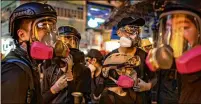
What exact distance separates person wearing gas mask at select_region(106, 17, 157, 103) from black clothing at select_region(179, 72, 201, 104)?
124cm

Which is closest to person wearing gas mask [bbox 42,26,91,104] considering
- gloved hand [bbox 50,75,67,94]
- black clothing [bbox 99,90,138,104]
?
gloved hand [bbox 50,75,67,94]

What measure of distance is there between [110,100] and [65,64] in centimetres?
65

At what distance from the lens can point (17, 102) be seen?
1873mm

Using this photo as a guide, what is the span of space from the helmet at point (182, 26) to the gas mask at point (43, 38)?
0.80 metres

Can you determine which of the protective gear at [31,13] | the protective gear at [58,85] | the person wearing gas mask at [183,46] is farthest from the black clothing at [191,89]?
the protective gear at [58,85]

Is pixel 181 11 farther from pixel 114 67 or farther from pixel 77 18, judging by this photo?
pixel 77 18

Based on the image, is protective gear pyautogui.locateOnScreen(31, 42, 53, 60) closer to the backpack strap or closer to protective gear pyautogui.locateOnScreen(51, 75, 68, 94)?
the backpack strap

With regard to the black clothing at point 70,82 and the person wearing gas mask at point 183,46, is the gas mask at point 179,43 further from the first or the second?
the black clothing at point 70,82

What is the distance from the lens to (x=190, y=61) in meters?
1.59

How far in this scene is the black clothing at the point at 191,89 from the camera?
1715 millimetres

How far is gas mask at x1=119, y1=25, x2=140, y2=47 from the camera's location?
302 cm

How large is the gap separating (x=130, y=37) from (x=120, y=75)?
1.34 feet

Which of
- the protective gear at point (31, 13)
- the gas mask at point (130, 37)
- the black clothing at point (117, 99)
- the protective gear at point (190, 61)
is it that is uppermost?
the protective gear at point (31, 13)

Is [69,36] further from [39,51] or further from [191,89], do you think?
[191,89]
